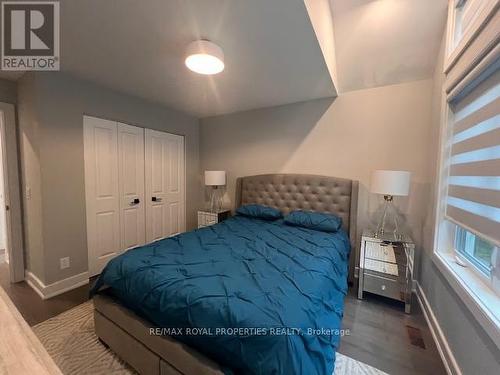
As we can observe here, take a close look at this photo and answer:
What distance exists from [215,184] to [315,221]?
1.73 metres

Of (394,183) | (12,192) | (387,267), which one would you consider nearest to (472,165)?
(394,183)

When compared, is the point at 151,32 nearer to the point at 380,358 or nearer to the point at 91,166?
the point at 91,166

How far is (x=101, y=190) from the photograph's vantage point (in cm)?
Answer: 288

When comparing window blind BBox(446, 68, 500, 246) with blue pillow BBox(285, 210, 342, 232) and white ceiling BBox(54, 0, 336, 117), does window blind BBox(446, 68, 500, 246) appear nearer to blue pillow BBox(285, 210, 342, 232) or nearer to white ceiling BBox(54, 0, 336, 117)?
blue pillow BBox(285, 210, 342, 232)

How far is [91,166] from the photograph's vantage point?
276 cm

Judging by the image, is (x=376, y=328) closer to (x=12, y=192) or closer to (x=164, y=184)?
(x=164, y=184)

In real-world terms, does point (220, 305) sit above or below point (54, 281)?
above

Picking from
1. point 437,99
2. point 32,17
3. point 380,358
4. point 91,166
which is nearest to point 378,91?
point 437,99

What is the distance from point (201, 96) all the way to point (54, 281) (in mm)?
2783

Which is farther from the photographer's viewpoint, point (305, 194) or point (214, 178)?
point (214, 178)

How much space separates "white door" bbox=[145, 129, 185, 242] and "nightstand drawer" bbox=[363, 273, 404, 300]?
3.01m

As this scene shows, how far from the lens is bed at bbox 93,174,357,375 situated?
108cm

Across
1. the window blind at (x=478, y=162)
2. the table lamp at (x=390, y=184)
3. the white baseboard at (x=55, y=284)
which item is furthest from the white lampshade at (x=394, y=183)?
the white baseboard at (x=55, y=284)

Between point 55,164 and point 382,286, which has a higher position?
→ point 55,164
